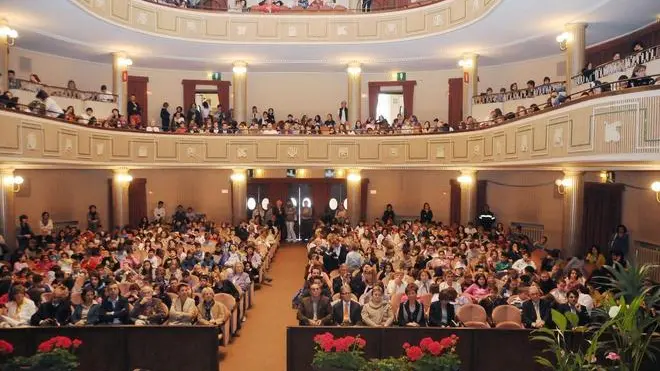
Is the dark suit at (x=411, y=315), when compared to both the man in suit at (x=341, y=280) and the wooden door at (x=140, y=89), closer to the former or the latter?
the man in suit at (x=341, y=280)

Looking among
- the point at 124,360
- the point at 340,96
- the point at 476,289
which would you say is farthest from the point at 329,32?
the point at 124,360

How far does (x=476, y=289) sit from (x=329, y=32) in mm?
11716

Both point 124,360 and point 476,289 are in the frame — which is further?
point 476,289

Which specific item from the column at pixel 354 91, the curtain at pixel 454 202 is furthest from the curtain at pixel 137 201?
the curtain at pixel 454 202

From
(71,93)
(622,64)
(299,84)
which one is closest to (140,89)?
(71,93)

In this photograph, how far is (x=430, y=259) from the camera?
12.6 meters

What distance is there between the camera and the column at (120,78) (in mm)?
19219

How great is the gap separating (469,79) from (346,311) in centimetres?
1278

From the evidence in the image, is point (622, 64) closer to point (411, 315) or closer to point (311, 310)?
point (411, 315)

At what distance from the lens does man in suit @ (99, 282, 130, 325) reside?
838cm

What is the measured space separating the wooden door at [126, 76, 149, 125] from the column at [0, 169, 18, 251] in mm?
8277

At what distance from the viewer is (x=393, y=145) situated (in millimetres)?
19391

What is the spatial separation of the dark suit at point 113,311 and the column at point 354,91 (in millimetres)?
13694

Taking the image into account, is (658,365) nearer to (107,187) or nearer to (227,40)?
(227,40)
